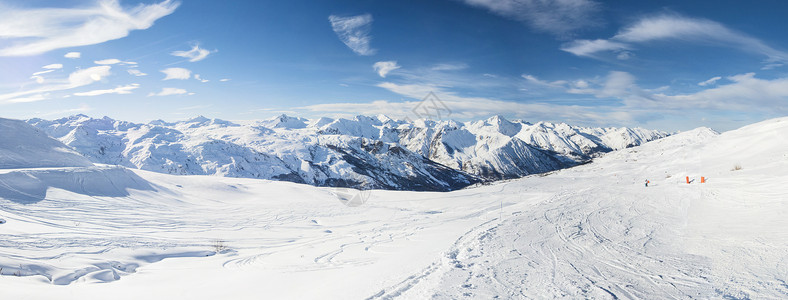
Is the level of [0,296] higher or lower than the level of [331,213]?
higher

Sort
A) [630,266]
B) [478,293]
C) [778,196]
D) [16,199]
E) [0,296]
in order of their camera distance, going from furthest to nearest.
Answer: [16,199] → [778,196] → [630,266] → [478,293] → [0,296]

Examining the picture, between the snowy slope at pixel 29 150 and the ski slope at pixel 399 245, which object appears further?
the snowy slope at pixel 29 150

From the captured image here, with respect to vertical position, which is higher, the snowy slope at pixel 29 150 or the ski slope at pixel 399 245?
the snowy slope at pixel 29 150

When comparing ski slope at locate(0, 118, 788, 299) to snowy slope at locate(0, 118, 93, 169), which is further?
snowy slope at locate(0, 118, 93, 169)

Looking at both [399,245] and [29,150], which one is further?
[29,150]

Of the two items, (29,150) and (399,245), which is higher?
(29,150)

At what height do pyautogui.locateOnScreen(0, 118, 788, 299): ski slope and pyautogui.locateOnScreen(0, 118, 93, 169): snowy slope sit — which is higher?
pyautogui.locateOnScreen(0, 118, 93, 169): snowy slope

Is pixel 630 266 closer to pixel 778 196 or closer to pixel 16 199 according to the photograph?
pixel 778 196

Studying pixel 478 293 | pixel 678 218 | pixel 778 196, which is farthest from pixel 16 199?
pixel 778 196
